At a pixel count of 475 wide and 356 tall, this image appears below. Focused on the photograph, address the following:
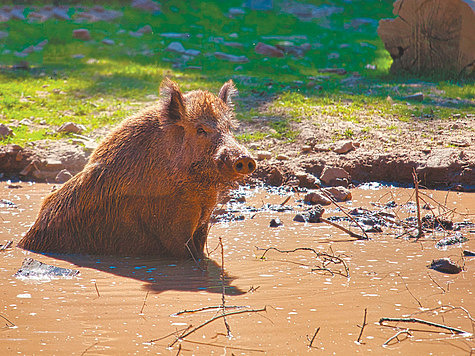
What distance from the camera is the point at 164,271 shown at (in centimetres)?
500

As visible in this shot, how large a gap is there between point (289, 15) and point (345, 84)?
26.6 ft

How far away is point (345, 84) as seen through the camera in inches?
500

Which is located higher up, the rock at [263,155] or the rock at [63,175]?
the rock at [263,155]

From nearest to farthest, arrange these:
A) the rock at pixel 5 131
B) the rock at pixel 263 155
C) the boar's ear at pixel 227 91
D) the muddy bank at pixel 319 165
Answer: the boar's ear at pixel 227 91, the muddy bank at pixel 319 165, the rock at pixel 263 155, the rock at pixel 5 131

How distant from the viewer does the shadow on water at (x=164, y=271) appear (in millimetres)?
4551

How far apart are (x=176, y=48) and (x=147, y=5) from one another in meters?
4.44

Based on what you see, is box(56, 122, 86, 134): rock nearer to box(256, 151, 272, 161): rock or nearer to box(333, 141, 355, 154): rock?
box(256, 151, 272, 161): rock

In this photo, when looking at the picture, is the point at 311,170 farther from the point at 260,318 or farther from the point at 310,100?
the point at 260,318

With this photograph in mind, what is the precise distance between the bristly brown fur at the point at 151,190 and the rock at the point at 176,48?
34.3ft

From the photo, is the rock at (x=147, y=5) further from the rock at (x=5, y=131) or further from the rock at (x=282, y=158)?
the rock at (x=282, y=158)

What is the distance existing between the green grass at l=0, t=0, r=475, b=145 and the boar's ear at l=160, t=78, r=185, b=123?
4.22 meters

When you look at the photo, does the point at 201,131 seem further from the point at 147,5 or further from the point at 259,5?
the point at 259,5

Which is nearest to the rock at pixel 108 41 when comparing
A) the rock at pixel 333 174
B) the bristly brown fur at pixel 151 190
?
the rock at pixel 333 174

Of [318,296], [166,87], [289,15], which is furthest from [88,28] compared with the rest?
[318,296]
